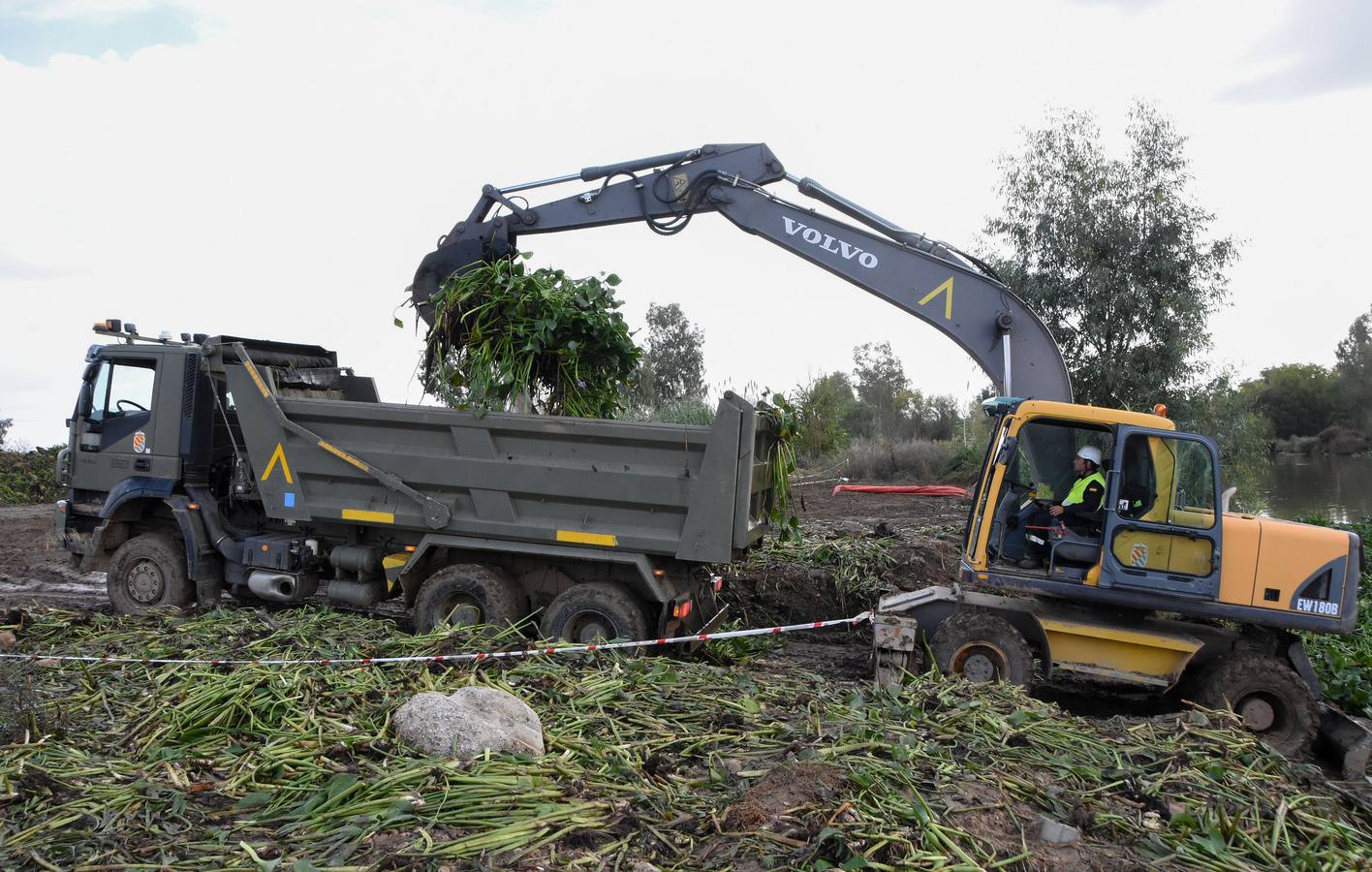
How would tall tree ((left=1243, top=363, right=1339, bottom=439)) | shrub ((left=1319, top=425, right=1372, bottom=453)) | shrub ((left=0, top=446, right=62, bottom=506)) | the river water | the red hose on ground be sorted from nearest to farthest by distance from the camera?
the red hose on ground < shrub ((left=0, top=446, right=62, bottom=506)) < the river water < shrub ((left=1319, top=425, right=1372, bottom=453)) < tall tree ((left=1243, top=363, right=1339, bottom=439))

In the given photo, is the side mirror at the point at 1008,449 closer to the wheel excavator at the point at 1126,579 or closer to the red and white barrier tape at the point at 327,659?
the wheel excavator at the point at 1126,579

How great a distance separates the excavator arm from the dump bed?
1437mm

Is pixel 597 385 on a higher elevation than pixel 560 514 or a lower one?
higher

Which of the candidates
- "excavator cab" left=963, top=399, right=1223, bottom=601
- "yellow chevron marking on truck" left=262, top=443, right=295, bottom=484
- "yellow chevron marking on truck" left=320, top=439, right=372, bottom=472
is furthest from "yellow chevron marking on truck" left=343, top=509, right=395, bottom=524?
"excavator cab" left=963, top=399, right=1223, bottom=601

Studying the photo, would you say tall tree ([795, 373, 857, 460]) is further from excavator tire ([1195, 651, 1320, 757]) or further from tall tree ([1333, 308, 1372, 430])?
tall tree ([1333, 308, 1372, 430])

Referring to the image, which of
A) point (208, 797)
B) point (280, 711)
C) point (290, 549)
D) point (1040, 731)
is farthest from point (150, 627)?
point (1040, 731)

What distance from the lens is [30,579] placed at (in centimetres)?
1183

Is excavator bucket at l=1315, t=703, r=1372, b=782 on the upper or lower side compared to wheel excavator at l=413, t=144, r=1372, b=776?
lower

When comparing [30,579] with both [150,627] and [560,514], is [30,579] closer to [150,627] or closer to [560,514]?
[150,627]

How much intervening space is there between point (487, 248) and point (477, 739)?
17.7 feet

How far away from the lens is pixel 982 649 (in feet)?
23.8

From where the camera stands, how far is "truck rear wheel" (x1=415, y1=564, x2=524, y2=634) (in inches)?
308

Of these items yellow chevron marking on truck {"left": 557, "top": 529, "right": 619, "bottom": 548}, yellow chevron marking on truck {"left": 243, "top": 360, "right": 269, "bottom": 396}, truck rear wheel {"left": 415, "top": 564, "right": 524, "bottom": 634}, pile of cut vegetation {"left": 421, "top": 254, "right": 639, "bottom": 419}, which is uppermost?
pile of cut vegetation {"left": 421, "top": 254, "right": 639, "bottom": 419}

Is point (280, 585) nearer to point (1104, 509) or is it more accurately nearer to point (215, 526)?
point (215, 526)
